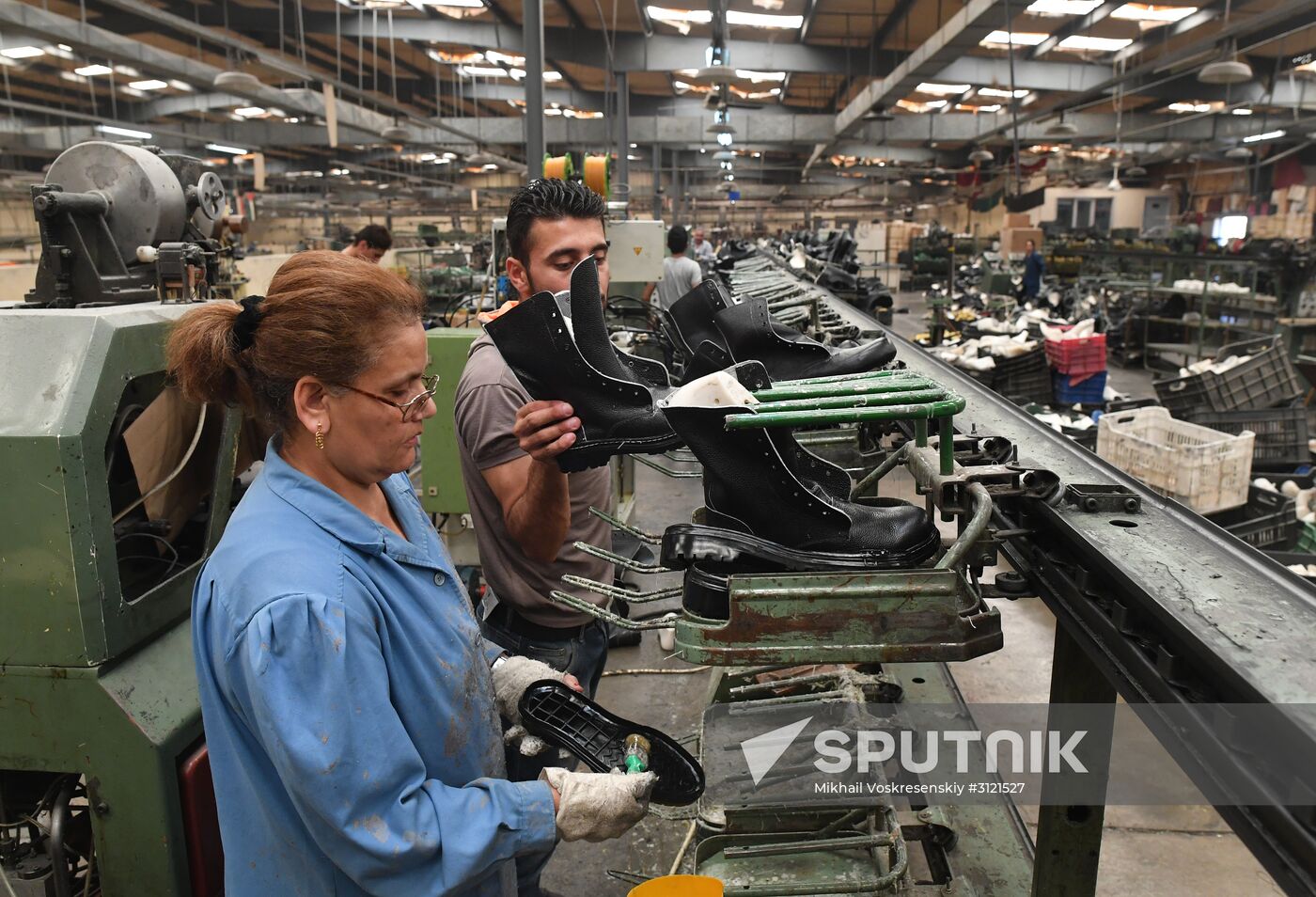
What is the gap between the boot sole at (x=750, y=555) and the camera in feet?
4.01

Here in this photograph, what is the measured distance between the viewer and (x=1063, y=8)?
7930mm

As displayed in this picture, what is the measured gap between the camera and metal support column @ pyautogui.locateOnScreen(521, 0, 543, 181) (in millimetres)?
4875

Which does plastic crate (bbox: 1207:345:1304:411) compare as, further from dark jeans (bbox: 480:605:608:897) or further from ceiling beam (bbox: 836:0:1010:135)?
dark jeans (bbox: 480:605:608:897)

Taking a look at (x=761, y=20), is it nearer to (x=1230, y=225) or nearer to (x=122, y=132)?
(x=122, y=132)

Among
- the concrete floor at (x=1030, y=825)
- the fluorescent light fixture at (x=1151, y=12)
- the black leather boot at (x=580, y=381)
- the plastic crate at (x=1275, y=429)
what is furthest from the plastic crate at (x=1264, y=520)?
the fluorescent light fixture at (x=1151, y=12)

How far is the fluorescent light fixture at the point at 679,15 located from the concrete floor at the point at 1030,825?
739 centimetres

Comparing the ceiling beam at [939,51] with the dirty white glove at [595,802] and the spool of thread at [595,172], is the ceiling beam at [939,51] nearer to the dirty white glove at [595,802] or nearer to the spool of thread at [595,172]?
the spool of thread at [595,172]

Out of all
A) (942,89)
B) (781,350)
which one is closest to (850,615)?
(781,350)

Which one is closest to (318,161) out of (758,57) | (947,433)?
(758,57)

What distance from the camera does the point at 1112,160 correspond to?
723 inches

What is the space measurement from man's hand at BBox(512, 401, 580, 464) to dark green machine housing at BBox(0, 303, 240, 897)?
2.68 ft

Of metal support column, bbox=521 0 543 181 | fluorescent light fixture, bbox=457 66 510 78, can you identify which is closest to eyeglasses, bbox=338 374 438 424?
metal support column, bbox=521 0 543 181

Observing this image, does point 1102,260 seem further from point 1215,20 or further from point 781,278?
point 781,278

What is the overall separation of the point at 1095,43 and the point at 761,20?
3.74 m
